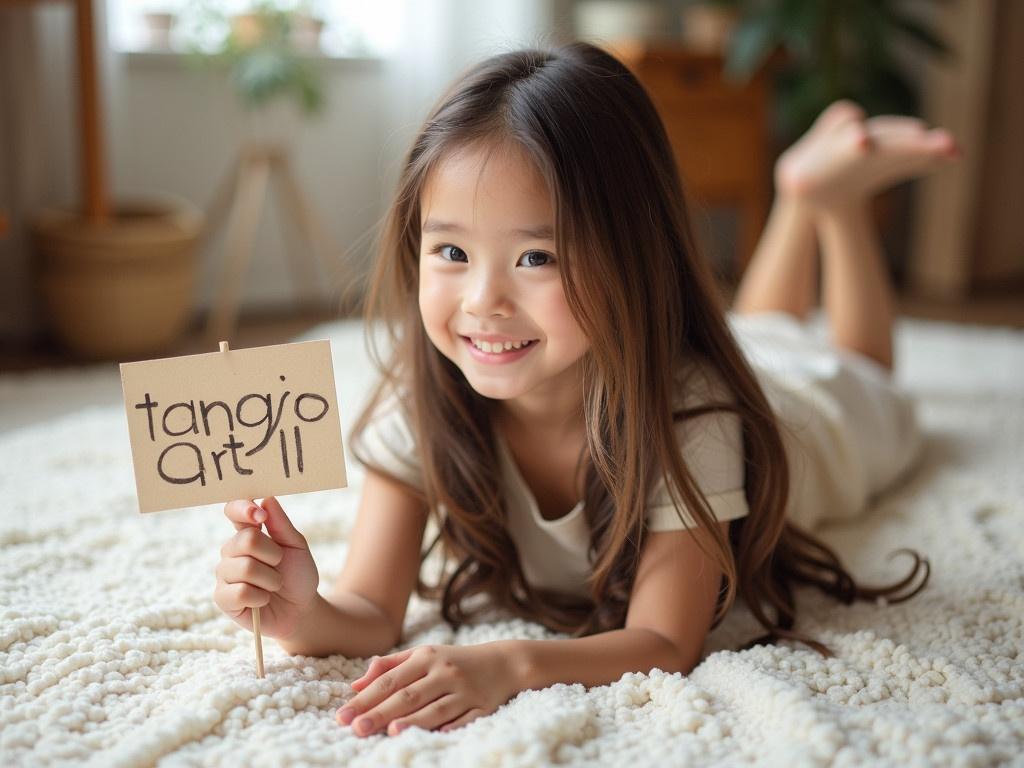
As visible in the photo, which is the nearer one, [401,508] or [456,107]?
[456,107]

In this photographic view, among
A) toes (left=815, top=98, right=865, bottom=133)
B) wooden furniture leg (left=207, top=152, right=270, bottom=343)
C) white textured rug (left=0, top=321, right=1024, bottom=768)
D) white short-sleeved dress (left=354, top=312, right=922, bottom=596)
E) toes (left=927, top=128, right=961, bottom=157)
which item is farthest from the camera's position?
wooden furniture leg (left=207, top=152, right=270, bottom=343)

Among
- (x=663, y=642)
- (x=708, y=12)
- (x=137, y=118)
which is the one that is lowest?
(x=663, y=642)

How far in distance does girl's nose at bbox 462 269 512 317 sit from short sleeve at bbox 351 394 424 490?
0.71ft

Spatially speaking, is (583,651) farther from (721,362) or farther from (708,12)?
(708,12)

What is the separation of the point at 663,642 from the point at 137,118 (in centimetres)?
228

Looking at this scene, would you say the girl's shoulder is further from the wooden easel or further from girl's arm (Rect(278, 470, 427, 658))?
the wooden easel

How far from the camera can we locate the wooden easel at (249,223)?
2.54 meters

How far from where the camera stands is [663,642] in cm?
85

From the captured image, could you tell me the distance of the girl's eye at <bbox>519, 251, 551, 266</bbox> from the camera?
82cm

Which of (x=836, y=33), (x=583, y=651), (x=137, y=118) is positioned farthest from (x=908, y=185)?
(x=583, y=651)

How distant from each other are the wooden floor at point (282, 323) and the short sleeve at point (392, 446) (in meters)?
1.41

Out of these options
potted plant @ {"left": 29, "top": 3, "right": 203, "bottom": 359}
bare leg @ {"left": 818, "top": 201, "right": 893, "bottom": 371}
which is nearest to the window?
potted plant @ {"left": 29, "top": 3, "right": 203, "bottom": 359}

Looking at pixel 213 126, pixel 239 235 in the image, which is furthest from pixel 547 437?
pixel 213 126

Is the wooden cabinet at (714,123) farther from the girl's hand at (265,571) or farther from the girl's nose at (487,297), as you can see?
the girl's hand at (265,571)
